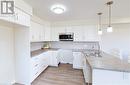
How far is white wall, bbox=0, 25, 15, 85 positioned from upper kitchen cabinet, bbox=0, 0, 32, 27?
0.65m

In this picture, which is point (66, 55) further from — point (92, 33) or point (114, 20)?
point (114, 20)

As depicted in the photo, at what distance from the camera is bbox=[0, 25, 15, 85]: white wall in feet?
8.37

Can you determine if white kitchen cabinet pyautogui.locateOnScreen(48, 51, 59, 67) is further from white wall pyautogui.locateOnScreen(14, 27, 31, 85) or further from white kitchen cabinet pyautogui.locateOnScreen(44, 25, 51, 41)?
white wall pyautogui.locateOnScreen(14, 27, 31, 85)

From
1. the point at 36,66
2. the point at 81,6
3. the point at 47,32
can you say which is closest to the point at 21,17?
the point at 81,6

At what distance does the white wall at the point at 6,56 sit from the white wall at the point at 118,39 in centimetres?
399

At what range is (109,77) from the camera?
1.89 metres

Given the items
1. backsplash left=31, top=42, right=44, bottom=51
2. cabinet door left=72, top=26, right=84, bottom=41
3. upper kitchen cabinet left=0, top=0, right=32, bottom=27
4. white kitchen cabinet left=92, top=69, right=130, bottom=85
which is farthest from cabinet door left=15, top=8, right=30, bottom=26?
cabinet door left=72, top=26, right=84, bottom=41

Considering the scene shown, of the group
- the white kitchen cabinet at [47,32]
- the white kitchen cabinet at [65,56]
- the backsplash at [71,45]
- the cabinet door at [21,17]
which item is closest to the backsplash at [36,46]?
the backsplash at [71,45]

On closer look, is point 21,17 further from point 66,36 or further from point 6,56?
point 66,36

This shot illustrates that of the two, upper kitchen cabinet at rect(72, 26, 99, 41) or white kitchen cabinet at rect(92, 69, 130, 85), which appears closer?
white kitchen cabinet at rect(92, 69, 130, 85)

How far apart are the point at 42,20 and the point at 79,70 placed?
288cm

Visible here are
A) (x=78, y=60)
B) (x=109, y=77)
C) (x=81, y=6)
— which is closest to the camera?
(x=109, y=77)

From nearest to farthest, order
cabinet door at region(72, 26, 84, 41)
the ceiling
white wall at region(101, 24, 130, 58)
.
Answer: the ceiling < white wall at region(101, 24, 130, 58) < cabinet door at region(72, 26, 84, 41)

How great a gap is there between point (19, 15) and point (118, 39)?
444cm
